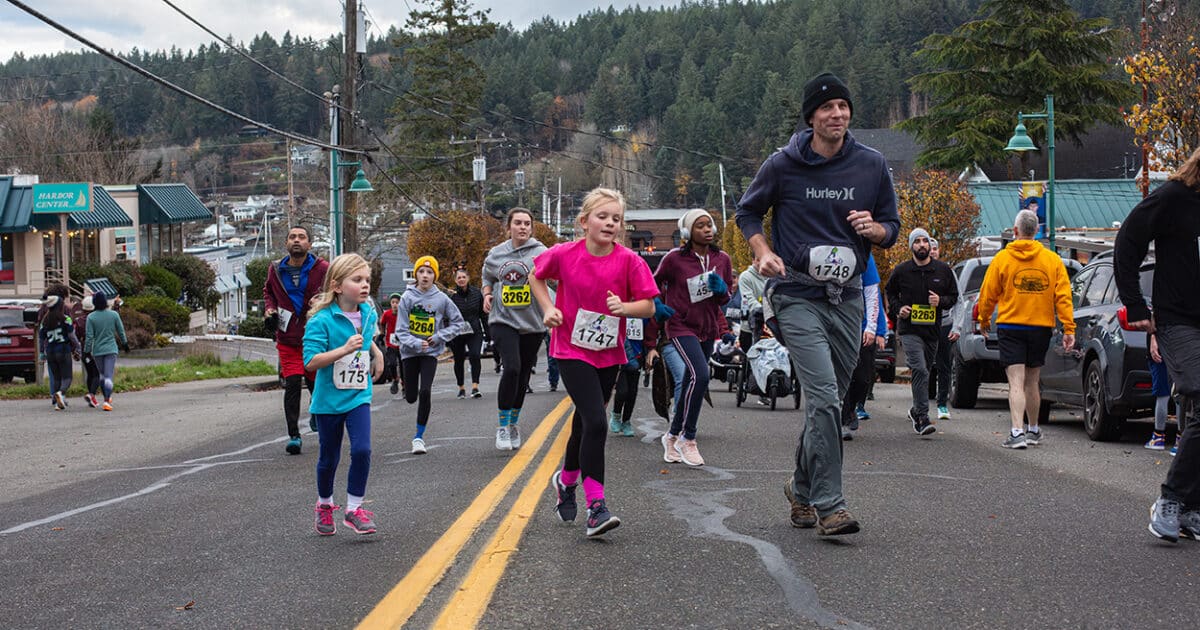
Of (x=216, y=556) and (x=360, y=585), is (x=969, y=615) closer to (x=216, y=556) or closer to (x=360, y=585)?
(x=360, y=585)

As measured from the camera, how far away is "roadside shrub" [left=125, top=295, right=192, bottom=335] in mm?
47031

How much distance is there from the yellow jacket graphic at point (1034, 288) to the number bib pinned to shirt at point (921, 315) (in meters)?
1.84

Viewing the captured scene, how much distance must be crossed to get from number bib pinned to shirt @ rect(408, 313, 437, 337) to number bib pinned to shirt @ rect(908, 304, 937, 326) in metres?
4.63

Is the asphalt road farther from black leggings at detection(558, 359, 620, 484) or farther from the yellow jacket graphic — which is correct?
the yellow jacket graphic

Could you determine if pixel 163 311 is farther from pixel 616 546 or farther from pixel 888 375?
pixel 616 546

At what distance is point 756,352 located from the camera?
1594cm

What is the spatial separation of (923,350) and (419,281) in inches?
194

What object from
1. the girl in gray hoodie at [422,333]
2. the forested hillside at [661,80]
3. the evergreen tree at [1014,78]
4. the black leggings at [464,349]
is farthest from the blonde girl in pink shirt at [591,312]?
the forested hillside at [661,80]

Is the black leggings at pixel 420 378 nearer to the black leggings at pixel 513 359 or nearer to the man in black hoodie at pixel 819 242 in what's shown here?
the black leggings at pixel 513 359

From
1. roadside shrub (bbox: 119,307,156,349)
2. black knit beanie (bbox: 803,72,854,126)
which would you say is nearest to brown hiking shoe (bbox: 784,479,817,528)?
black knit beanie (bbox: 803,72,854,126)

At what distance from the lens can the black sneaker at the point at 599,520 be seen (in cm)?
650


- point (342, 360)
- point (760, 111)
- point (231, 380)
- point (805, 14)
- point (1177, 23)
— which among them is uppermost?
point (805, 14)

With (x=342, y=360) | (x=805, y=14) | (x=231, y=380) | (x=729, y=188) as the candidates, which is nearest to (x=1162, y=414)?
(x=342, y=360)

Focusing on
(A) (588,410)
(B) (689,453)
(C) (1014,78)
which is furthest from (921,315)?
(C) (1014,78)
